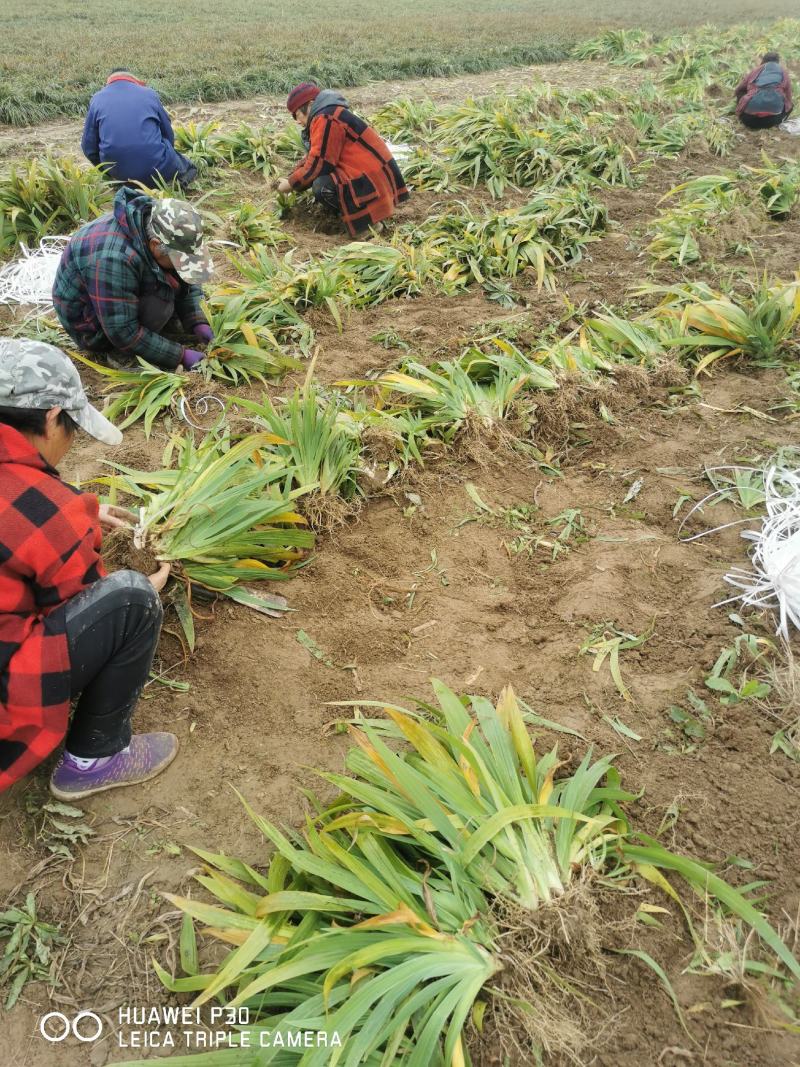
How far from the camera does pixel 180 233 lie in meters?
3.00

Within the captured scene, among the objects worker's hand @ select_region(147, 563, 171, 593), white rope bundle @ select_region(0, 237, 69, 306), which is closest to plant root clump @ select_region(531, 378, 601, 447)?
worker's hand @ select_region(147, 563, 171, 593)

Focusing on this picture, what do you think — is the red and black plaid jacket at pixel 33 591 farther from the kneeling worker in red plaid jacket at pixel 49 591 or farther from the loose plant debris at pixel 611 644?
the loose plant debris at pixel 611 644

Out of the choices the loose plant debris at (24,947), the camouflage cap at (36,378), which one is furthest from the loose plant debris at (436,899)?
the camouflage cap at (36,378)

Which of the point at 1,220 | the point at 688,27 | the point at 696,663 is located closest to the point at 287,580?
the point at 696,663

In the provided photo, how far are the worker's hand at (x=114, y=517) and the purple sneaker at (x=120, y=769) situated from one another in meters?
0.62

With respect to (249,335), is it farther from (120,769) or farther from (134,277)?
(120,769)

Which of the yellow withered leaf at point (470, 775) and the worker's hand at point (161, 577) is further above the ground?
the worker's hand at point (161, 577)

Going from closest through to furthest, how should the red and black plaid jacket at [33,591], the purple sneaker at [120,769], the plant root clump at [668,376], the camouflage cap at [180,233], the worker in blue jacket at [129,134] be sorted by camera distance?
the red and black plaid jacket at [33,591] → the purple sneaker at [120,769] → the camouflage cap at [180,233] → the plant root clump at [668,376] → the worker in blue jacket at [129,134]

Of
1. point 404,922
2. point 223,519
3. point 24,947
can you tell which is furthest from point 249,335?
point 404,922

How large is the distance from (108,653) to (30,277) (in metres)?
3.64

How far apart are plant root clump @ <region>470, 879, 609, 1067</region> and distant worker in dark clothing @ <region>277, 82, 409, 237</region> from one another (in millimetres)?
4756

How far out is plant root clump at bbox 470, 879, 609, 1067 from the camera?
1.28 m

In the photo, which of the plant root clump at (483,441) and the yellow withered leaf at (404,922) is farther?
the plant root clump at (483,441)

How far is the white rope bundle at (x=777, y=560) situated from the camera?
211cm
